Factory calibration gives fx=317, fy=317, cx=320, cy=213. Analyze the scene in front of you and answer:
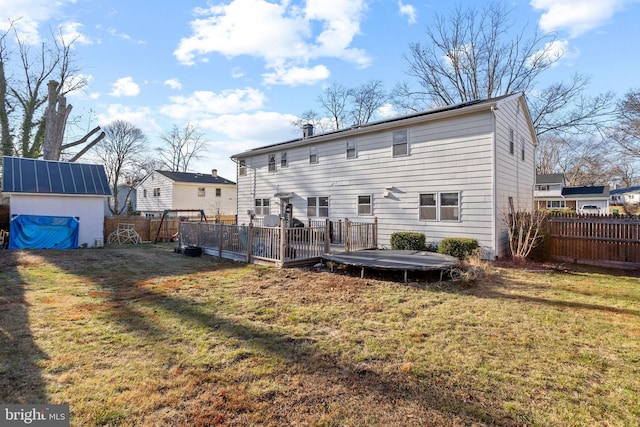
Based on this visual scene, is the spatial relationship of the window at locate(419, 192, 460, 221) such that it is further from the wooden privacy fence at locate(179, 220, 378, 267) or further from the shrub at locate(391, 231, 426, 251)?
the wooden privacy fence at locate(179, 220, 378, 267)

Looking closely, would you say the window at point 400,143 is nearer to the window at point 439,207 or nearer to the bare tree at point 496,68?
the window at point 439,207

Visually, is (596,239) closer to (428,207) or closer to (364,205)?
(428,207)

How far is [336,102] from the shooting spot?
103 ft

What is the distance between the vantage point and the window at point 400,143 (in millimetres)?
11617

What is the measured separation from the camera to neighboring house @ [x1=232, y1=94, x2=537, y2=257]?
9.88 m

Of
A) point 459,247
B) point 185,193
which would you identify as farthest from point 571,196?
point 185,193

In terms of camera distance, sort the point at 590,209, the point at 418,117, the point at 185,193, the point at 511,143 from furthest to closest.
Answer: the point at 590,209
the point at 185,193
the point at 511,143
the point at 418,117

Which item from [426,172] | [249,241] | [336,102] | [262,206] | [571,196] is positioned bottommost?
[249,241]

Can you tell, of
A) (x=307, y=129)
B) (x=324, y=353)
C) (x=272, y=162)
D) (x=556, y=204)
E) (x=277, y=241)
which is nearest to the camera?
(x=324, y=353)

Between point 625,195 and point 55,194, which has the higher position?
point 625,195

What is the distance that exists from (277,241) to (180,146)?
34.8 m

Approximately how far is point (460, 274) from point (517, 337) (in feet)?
10.7

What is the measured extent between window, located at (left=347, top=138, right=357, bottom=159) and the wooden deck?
5.24 m

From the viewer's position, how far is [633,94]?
19469mm
